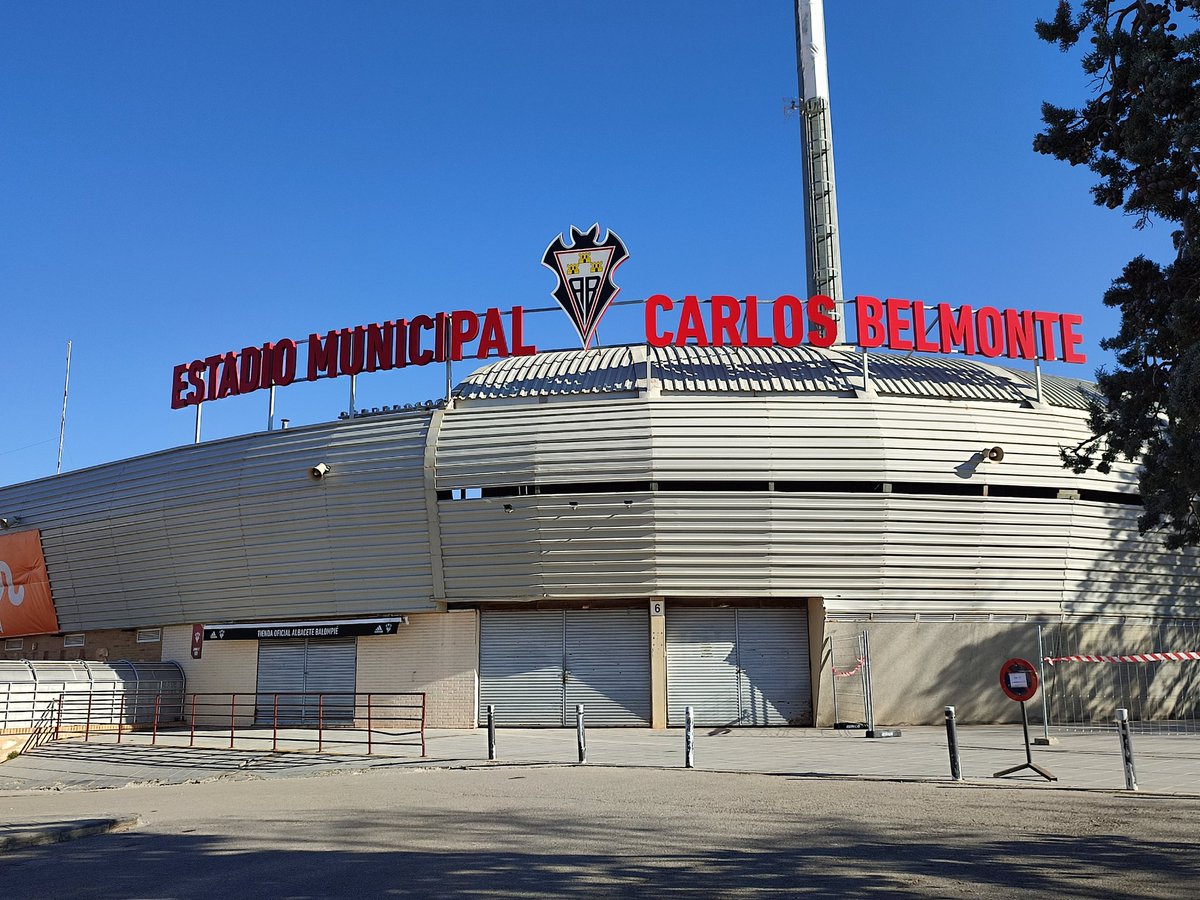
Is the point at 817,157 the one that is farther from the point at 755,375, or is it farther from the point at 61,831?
the point at 61,831

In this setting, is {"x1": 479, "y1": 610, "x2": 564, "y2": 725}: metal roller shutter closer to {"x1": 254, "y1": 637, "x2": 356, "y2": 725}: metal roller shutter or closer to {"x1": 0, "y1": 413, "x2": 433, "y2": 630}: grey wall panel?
{"x1": 0, "y1": 413, "x2": 433, "y2": 630}: grey wall panel

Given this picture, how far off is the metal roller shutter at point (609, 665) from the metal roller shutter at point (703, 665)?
0.72 metres

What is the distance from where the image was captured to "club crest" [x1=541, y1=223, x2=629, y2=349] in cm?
2766

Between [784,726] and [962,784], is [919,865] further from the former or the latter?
[784,726]

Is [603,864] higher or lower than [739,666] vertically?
lower

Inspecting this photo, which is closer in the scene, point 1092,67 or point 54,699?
point 1092,67

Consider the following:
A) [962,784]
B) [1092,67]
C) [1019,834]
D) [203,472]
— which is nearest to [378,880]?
[1019,834]

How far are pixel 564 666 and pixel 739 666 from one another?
471 cm

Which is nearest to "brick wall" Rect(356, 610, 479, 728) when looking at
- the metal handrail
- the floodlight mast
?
the metal handrail

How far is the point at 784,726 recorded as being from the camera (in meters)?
26.5

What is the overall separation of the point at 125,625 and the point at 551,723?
599 inches

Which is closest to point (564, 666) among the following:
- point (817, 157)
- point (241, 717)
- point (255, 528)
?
point (241, 717)

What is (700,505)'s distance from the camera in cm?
2584

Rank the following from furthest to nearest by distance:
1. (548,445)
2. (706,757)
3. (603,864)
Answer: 1. (548,445)
2. (706,757)
3. (603,864)
